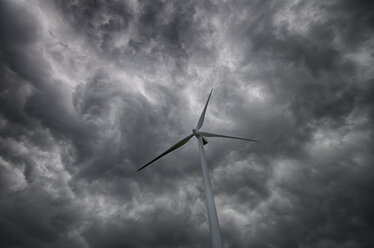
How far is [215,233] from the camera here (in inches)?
993

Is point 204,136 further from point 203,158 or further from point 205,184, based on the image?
point 205,184

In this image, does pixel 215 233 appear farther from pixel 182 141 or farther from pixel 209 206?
pixel 182 141

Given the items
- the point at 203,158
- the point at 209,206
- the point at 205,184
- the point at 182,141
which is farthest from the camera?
the point at 182,141

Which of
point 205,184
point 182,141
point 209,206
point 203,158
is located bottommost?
point 209,206

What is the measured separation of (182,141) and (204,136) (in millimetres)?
6926

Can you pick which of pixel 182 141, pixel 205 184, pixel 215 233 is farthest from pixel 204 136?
pixel 215 233

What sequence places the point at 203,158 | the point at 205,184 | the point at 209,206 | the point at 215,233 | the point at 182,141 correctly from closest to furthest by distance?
the point at 215,233
the point at 209,206
the point at 205,184
the point at 203,158
the point at 182,141

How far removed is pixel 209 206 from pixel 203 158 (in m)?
12.1

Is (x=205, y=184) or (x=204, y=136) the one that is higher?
(x=204, y=136)

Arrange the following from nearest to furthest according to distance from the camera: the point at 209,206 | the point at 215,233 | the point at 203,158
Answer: the point at 215,233, the point at 209,206, the point at 203,158

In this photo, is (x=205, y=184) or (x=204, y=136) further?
(x=204, y=136)

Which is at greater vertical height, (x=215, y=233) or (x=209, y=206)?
(x=209, y=206)

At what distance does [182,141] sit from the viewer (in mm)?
50969

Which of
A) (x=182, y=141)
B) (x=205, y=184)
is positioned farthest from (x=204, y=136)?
(x=205, y=184)
